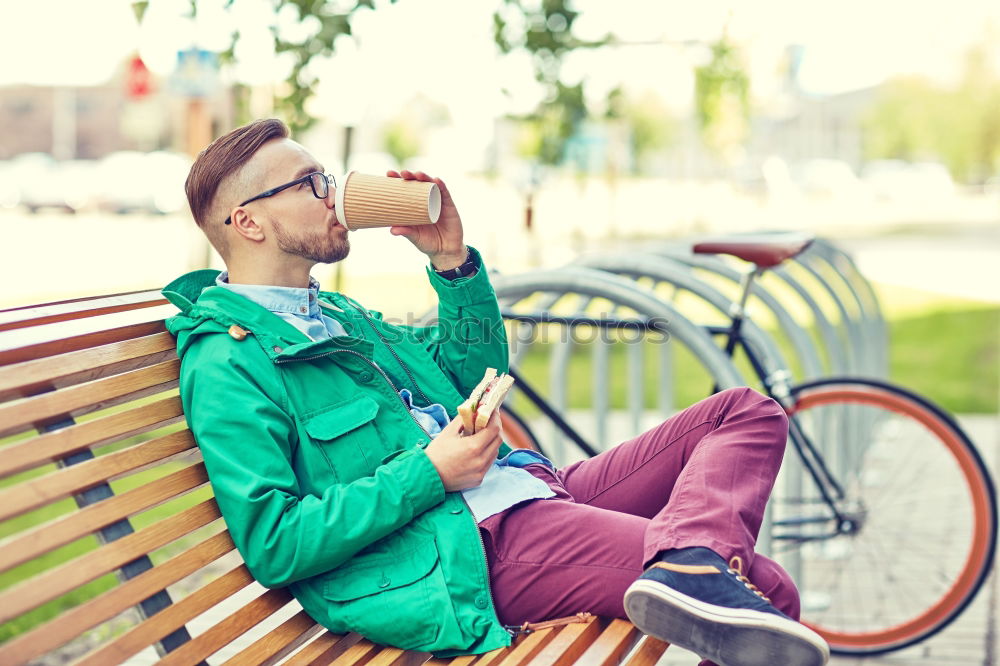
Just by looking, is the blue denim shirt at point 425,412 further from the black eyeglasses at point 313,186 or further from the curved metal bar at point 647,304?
the curved metal bar at point 647,304

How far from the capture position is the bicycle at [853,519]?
11.2 ft

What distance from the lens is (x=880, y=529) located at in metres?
4.60

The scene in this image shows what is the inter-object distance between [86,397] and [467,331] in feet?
3.23

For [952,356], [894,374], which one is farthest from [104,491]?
[952,356]

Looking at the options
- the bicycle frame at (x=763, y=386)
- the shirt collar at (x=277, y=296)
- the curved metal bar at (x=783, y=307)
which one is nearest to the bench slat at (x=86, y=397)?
the shirt collar at (x=277, y=296)

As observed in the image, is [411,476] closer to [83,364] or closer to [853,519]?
[83,364]

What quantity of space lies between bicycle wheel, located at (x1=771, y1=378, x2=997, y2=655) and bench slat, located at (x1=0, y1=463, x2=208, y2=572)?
2.01m

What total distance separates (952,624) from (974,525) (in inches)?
17.7

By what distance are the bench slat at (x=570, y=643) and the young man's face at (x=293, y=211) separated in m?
0.97

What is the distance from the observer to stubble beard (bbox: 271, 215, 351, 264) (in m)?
2.47

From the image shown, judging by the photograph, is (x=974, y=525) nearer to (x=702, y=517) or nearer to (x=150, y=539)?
(x=702, y=517)

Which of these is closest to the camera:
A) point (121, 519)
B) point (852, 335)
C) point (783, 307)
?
point (121, 519)

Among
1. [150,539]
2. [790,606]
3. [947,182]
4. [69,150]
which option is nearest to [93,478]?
[150,539]

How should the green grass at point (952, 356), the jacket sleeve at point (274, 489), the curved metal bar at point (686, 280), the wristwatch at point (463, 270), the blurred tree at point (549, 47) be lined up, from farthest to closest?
1. the green grass at point (952, 356)
2. the blurred tree at point (549, 47)
3. the curved metal bar at point (686, 280)
4. the wristwatch at point (463, 270)
5. the jacket sleeve at point (274, 489)
